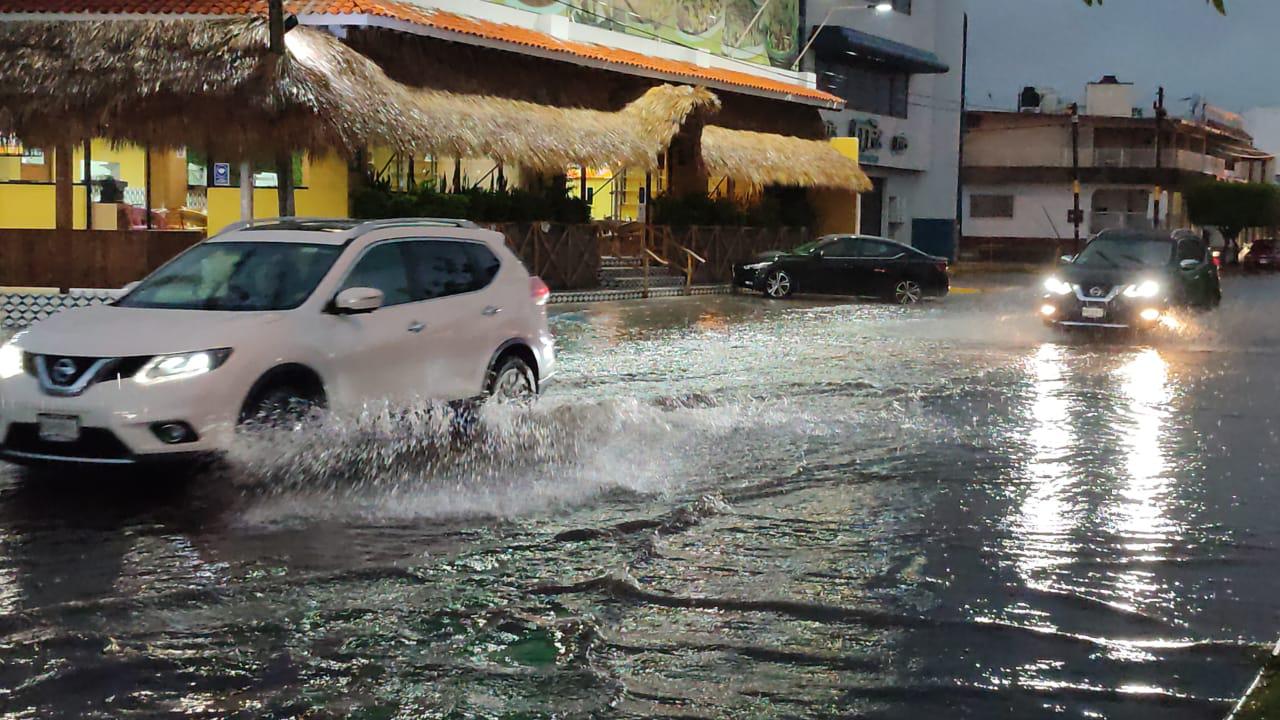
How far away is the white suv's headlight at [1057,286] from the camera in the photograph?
73.9 ft

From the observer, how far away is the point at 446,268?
1109cm

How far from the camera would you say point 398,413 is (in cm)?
1020

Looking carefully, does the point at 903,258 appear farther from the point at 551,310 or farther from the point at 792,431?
the point at 792,431

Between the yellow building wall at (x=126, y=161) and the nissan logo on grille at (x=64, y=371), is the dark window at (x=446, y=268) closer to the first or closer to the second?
the nissan logo on grille at (x=64, y=371)

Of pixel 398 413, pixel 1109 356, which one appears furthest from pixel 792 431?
pixel 1109 356

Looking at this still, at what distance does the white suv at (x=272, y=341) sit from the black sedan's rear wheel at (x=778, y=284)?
67.7 feet

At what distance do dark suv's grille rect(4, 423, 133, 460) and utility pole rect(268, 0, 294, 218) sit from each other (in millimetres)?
14414

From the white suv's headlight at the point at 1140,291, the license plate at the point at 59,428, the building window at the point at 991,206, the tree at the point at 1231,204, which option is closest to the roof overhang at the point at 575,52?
the white suv's headlight at the point at 1140,291

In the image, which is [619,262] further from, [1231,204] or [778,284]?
[1231,204]

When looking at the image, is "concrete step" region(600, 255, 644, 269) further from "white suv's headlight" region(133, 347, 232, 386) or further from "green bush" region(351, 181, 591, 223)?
"white suv's headlight" region(133, 347, 232, 386)

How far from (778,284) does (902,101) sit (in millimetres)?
23990

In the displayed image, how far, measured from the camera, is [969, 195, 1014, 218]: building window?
76812 millimetres

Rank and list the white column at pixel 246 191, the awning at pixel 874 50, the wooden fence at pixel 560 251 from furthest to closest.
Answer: the awning at pixel 874 50 → the wooden fence at pixel 560 251 → the white column at pixel 246 191

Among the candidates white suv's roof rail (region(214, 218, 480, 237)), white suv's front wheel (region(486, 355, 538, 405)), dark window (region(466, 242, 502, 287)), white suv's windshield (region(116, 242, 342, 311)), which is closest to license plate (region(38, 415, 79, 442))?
white suv's windshield (region(116, 242, 342, 311))
